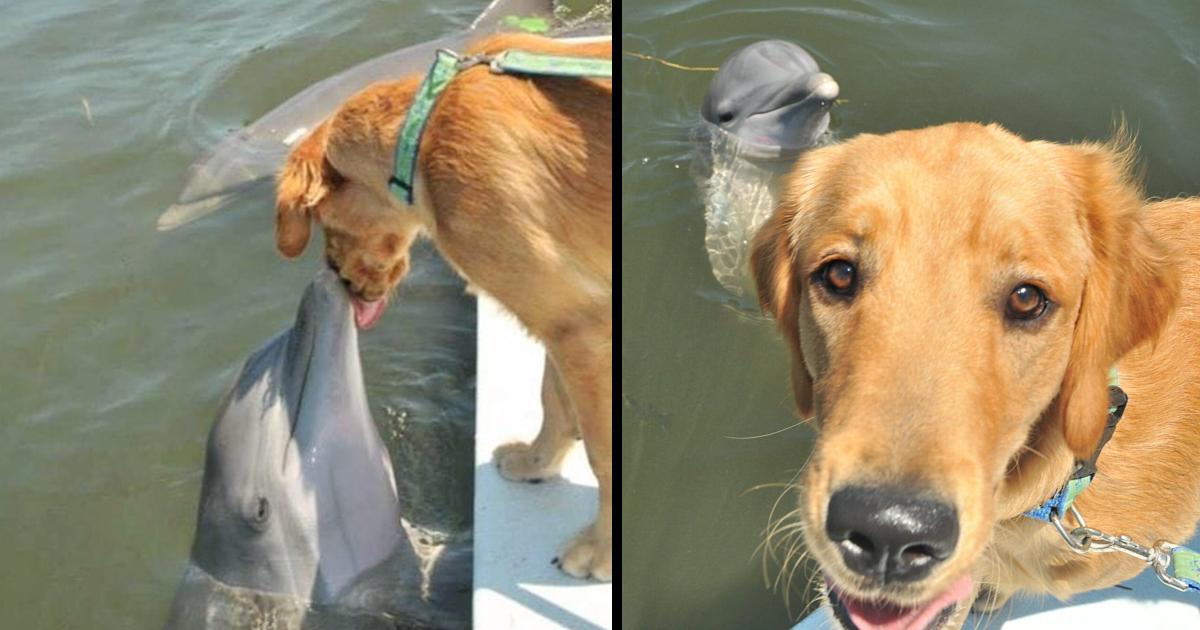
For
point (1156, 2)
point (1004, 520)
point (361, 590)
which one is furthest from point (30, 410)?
point (1156, 2)

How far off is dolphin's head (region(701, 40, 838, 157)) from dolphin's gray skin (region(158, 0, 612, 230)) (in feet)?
5.71

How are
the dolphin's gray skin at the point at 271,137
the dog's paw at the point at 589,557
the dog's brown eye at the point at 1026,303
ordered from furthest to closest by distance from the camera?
the dolphin's gray skin at the point at 271,137, the dog's paw at the point at 589,557, the dog's brown eye at the point at 1026,303

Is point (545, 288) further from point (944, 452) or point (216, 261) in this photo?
point (216, 261)

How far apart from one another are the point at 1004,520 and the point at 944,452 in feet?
2.88

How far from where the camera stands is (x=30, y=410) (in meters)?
5.44

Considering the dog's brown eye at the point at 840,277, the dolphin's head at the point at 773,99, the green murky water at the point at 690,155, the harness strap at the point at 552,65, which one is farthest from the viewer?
the dolphin's head at the point at 773,99

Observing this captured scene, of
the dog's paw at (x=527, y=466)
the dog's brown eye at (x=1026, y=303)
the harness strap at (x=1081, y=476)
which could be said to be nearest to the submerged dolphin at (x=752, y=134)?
the dog's paw at (x=527, y=466)

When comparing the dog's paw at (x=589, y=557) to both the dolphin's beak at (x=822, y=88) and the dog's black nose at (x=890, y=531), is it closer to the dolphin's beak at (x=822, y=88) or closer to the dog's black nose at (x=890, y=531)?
the dog's black nose at (x=890, y=531)

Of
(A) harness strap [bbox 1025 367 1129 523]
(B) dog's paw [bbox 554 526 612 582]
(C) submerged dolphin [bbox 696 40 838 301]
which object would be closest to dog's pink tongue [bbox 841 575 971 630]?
(A) harness strap [bbox 1025 367 1129 523]

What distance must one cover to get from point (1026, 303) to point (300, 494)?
2.47 meters

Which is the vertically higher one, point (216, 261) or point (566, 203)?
point (566, 203)

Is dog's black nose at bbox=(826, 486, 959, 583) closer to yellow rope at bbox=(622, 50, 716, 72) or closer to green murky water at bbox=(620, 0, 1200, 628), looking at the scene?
green murky water at bbox=(620, 0, 1200, 628)

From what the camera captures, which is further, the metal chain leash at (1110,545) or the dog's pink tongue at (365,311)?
the dog's pink tongue at (365,311)

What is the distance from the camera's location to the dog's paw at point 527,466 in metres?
4.20
